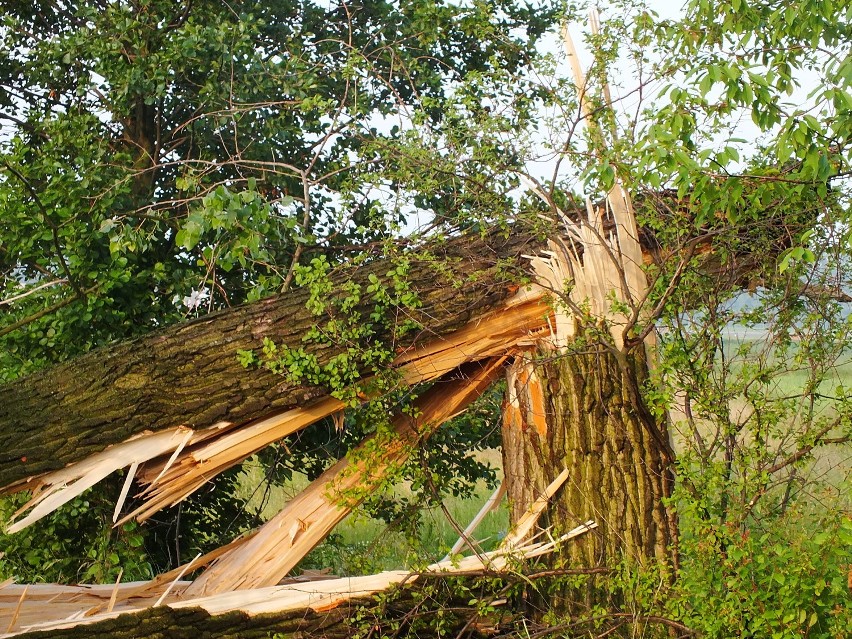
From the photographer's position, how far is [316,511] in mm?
5188

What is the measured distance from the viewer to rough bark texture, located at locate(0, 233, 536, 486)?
4758 mm

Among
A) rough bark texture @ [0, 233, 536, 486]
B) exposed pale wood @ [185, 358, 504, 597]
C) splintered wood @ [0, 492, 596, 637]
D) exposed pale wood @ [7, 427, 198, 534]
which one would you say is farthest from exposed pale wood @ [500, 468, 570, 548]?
exposed pale wood @ [7, 427, 198, 534]

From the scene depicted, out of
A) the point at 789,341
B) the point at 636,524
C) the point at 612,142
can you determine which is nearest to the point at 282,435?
the point at 636,524

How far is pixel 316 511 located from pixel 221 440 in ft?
2.38

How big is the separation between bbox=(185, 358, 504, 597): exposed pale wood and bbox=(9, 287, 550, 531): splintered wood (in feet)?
0.74

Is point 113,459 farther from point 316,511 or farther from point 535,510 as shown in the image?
point 535,510

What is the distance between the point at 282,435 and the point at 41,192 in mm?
2722

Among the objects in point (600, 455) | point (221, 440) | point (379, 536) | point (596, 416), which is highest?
point (221, 440)

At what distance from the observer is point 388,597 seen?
444cm

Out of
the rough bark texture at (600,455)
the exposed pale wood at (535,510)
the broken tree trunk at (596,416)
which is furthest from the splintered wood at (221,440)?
the exposed pale wood at (535,510)

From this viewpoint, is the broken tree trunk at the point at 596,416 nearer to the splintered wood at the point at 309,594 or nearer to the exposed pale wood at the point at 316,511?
the splintered wood at the point at 309,594

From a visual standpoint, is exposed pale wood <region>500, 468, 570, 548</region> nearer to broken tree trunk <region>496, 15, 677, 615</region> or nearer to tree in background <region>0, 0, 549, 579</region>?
broken tree trunk <region>496, 15, 677, 615</region>

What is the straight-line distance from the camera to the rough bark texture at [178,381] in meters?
4.76

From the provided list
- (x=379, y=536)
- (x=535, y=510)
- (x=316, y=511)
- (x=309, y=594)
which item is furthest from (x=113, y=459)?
(x=535, y=510)
